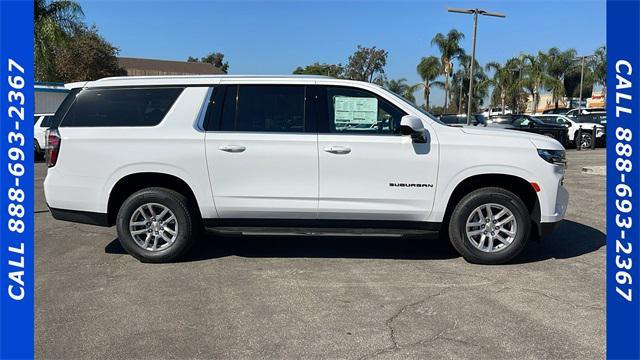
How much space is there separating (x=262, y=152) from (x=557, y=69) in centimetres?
5957

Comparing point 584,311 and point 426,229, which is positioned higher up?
point 426,229

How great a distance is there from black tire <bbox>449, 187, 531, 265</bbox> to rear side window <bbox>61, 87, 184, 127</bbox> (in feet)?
10.4

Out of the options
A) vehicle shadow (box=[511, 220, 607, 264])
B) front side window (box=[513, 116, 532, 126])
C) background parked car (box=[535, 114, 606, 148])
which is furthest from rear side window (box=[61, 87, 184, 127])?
background parked car (box=[535, 114, 606, 148])

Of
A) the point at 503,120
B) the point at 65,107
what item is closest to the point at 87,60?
the point at 503,120

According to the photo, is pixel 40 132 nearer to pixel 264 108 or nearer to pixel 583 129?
pixel 264 108

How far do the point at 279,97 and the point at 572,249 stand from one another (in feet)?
12.4

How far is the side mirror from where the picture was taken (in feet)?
16.0

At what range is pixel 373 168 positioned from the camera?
5051 millimetres

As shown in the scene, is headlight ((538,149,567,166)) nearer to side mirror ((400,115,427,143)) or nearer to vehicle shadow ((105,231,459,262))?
side mirror ((400,115,427,143))

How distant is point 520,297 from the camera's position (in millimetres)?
4367

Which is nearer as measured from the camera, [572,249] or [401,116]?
[401,116]

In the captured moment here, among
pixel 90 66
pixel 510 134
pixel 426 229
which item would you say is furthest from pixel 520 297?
pixel 90 66

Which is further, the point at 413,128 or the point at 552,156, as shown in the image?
the point at 552,156

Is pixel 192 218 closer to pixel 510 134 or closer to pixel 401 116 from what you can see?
pixel 401 116
